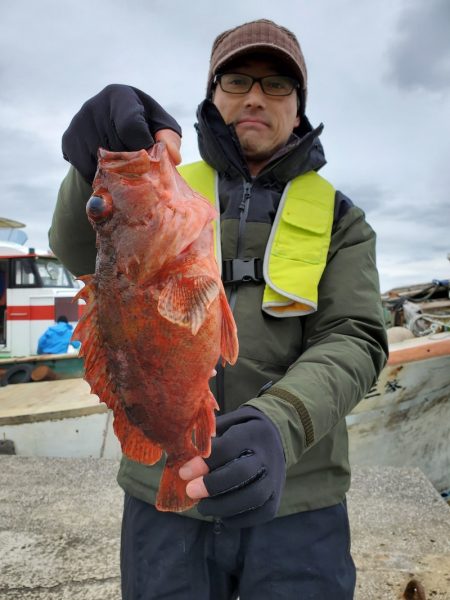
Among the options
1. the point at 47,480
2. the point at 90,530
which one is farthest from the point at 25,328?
the point at 90,530

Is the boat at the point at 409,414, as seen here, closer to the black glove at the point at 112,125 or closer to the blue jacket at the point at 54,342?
the black glove at the point at 112,125

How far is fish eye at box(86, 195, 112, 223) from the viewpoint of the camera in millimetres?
1496

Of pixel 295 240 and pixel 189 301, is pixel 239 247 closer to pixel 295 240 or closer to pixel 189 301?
pixel 295 240

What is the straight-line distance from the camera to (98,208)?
150cm

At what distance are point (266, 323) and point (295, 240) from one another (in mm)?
367

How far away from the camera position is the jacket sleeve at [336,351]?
1.50m

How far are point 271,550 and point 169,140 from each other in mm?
1439

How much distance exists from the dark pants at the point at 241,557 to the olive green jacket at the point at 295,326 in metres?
0.09

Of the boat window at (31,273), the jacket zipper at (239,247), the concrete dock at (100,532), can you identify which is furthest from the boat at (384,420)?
the boat window at (31,273)

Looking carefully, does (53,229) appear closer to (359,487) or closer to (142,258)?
(142,258)

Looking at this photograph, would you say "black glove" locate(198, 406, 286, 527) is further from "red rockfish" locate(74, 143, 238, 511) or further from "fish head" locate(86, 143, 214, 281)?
"fish head" locate(86, 143, 214, 281)

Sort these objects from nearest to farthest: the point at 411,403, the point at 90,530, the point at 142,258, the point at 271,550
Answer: the point at 142,258 → the point at 271,550 → the point at 90,530 → the point at 411,403

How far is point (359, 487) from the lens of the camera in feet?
14.9

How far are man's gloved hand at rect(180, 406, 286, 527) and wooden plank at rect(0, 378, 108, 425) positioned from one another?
4.14m
